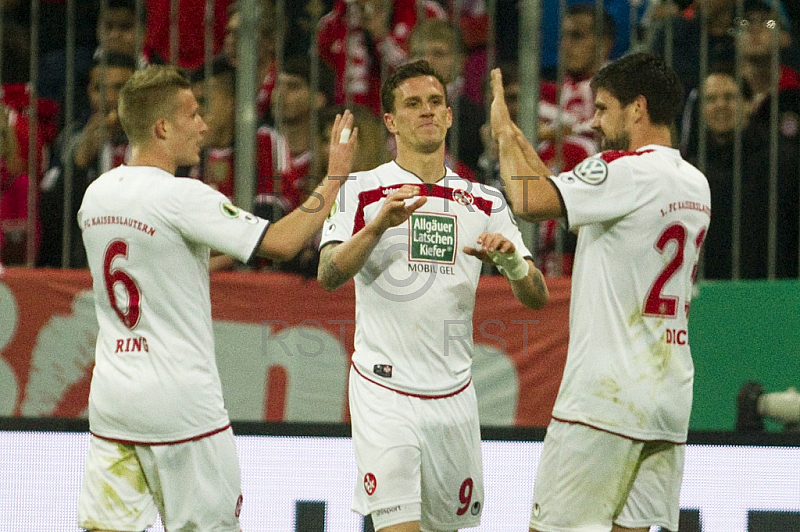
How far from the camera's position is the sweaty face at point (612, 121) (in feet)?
16.4

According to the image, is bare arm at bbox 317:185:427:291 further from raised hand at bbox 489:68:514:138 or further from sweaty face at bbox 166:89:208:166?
sweaty face at bbox 166:89:208:166

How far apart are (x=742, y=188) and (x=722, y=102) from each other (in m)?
0.57

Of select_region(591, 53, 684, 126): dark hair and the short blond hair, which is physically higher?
select_region(591, 53, 684, 126): dark hair

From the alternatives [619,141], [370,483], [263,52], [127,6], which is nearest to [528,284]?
[619,141]

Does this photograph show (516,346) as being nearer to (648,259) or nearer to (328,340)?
(328,340)

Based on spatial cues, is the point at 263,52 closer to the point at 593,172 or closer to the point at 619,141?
the point at 619,141

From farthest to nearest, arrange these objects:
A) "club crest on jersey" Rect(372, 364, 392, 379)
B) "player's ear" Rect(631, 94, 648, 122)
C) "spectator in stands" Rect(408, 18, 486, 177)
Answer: "spectator in stands" Rect(408, 18, 486, 177), "club crest on jersey" Rect(372, 364, 392, 379), "player's ear" Rect(631, 94, 648, 122)

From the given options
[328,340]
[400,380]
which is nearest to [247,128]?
[328,340]

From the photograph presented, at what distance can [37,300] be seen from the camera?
7.45 m

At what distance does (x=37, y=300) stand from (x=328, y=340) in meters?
1.89

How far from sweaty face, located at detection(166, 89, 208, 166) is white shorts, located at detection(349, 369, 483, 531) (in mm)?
1251

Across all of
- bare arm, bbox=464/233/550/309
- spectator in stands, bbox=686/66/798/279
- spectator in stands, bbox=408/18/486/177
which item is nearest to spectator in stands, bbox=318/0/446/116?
spectator in stands, bbox=408/18/486/177

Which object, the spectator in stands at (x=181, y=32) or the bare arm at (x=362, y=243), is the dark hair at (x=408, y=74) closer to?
the bare arm at (x=362, y=243)

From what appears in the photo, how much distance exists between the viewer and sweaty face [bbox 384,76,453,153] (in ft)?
17.5
